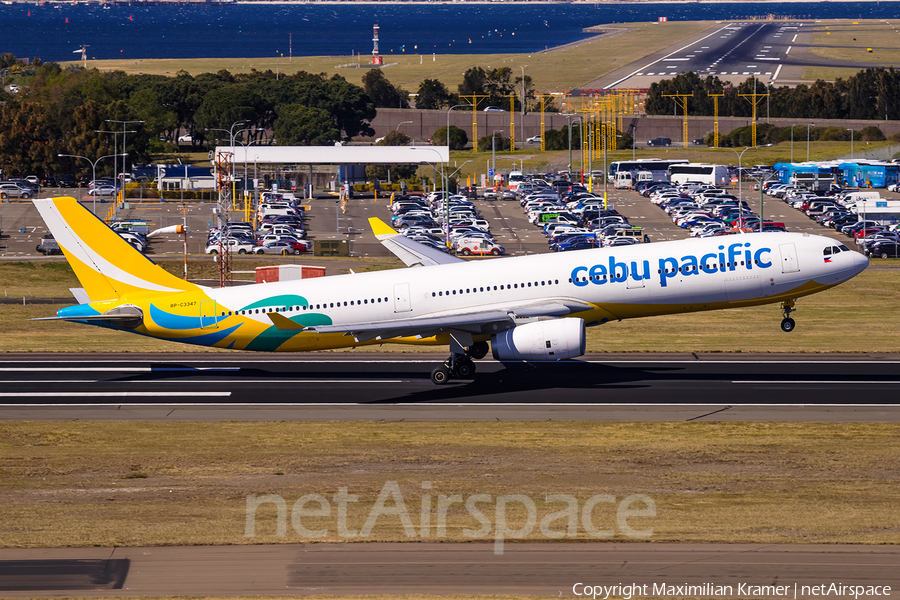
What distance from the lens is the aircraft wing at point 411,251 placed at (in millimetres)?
58188

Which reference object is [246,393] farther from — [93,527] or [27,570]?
[27,570]

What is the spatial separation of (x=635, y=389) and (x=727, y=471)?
14.1 metres

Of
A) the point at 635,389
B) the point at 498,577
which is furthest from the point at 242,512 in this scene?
the point at 635,389

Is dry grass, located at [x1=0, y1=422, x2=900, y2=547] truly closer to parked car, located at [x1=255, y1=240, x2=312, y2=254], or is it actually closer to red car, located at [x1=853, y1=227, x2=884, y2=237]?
parked car, located at [x1=255, y1=240, x2=312, y2=254]

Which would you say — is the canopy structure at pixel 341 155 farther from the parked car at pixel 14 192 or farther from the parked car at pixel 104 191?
the parked car at pixel 14 192

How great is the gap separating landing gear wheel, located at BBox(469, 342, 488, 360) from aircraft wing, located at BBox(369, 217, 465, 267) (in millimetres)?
6548

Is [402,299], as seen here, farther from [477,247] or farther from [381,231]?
[477,247]

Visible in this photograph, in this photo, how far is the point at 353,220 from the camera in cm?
14900

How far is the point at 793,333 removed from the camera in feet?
218

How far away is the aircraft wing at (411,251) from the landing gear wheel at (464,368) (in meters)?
A: 7.33

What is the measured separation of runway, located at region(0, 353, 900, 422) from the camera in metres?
46.0

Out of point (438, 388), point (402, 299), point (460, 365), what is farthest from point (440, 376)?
point (402, 299)

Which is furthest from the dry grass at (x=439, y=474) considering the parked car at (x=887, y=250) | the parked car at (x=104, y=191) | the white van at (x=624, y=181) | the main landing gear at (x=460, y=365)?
the white van at (x=624, y=181)

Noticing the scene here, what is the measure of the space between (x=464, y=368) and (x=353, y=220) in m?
99.1
